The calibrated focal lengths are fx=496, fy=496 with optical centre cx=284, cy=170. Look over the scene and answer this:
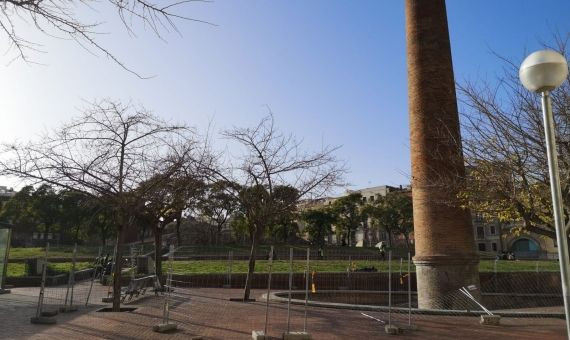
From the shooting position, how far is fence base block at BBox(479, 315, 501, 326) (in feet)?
41.1

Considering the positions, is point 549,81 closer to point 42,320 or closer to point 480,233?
point 42,320

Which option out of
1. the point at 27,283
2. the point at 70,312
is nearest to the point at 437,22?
the point at 70,312

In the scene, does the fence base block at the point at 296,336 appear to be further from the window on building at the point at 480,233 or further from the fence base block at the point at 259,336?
the window on building at the point at 480,233

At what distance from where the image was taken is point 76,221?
56250mm

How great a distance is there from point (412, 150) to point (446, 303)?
516cm

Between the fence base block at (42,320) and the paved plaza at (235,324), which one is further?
the fence base block at (42,320)

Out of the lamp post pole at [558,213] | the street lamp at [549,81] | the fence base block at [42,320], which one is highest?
the street lamp at [549,81]

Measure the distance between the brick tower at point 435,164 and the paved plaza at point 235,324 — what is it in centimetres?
232

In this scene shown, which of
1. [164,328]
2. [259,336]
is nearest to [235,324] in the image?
[164,328]

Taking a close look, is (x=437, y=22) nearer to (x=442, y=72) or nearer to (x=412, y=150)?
(x=442, y=72)

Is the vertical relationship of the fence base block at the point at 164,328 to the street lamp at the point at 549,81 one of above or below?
below

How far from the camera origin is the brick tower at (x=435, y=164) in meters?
15.9

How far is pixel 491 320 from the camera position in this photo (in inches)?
494


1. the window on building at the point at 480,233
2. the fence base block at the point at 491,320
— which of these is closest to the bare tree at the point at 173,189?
the fence base block at the point at 491,320
